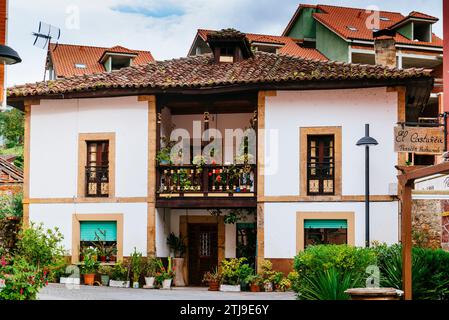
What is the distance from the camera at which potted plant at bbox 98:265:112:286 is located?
1755 cm

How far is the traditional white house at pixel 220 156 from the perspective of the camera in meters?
17.5

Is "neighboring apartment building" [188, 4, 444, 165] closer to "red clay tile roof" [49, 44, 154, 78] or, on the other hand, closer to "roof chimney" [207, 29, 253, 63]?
"roof chimney" [207, 29, 253, 63]

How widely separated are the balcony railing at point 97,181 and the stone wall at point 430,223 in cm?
700

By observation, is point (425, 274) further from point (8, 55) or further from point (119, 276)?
point (119, 276)

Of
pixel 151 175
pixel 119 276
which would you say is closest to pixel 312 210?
pixel 151 175

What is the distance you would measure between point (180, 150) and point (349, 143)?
3.94 m

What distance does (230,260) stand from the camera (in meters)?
18.6

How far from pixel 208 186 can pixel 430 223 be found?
16.2ft

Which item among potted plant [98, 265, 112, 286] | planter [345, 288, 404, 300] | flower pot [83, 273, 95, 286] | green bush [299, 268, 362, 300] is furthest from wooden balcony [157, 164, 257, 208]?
planter [345, 288, 404, 300]

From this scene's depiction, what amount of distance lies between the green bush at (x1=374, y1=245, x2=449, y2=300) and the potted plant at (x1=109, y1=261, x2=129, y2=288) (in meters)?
7.69

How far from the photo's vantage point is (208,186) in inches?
710

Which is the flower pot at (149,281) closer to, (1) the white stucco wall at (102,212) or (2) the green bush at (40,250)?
(1) the white stucco wall at (102,212)
